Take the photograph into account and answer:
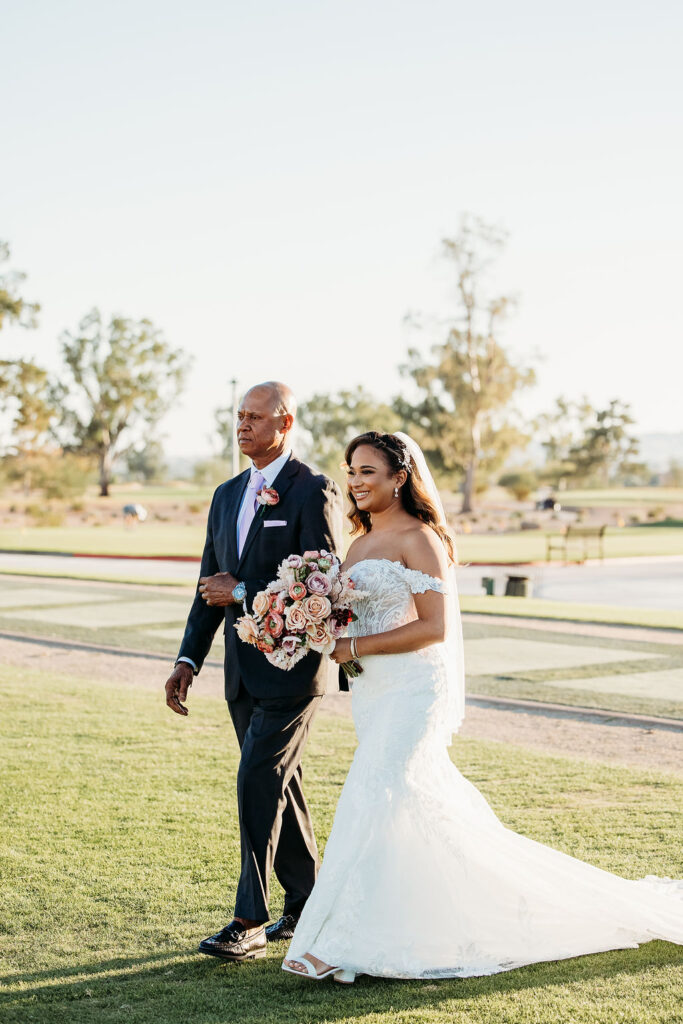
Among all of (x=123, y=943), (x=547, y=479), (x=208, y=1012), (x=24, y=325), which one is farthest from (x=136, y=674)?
(x=547, y=479)

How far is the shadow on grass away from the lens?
400cm

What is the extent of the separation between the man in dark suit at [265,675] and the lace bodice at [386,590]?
25 centimetres

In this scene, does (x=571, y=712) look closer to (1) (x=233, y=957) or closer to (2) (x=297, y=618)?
(1) (x=233, y=957)

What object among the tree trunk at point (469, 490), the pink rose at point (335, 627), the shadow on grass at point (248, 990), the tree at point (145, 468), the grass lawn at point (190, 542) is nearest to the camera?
the shadow on grass at point (248, 990)

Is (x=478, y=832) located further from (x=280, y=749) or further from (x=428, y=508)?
(x=428, y=508)

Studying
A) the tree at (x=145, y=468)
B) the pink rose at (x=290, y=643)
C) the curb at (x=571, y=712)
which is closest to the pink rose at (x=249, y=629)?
the pink rose at (x=290, y=643)

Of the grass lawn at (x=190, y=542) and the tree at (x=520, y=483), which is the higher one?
the tree at (x=520, y=483)

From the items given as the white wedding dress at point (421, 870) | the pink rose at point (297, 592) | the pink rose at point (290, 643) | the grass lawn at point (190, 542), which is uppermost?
the pink rose at point (297, 592)

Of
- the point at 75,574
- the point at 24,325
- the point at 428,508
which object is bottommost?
the point at 75,574

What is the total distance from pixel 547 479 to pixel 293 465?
113511 mm

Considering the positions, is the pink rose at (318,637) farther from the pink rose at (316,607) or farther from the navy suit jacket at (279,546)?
the navy suit jacket at (279,546)

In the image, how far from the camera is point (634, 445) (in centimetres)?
11644

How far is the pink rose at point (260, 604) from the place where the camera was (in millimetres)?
4309

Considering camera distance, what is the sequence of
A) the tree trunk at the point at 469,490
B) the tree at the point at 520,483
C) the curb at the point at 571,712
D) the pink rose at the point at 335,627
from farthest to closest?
the tree at the point at 520,483 → the tree trunk at the point at 469,490 → the curb at the point at 571,712 → the pink rose at the point at 335,627
